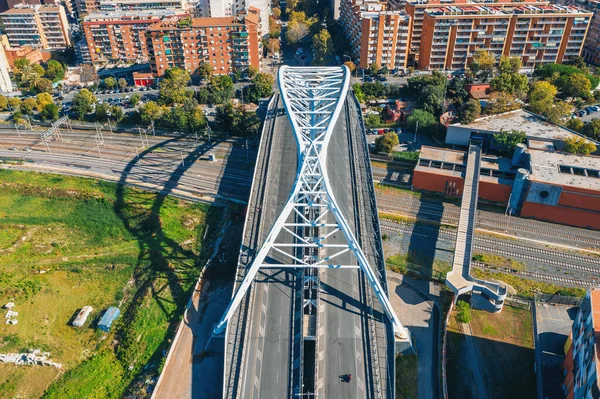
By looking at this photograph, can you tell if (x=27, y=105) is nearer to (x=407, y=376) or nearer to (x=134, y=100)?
(x=134, y=100)

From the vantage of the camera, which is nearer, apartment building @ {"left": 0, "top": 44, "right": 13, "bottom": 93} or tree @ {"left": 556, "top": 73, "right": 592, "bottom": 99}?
tree @ {"left": 556, "top": 73, "right": 592, "bottom": 99}

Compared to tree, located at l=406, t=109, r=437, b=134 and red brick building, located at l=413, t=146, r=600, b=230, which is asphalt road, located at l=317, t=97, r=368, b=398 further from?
tree, located at l=406, t=109, r=437, b=134

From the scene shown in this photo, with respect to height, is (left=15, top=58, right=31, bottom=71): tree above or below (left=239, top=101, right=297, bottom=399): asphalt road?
above

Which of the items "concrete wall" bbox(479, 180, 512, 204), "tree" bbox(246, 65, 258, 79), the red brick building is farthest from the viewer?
"tree" bbox(246, 65, 258, 79)

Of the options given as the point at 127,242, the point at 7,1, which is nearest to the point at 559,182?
the point at 127,242

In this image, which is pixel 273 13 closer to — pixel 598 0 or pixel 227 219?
pixel 598 0

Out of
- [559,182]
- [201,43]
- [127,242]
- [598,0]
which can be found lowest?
[127,242]

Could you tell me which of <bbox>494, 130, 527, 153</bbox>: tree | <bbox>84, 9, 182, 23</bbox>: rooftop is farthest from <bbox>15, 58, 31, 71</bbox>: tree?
<bbox>494, 130, 527, 153</bbox>: tree
